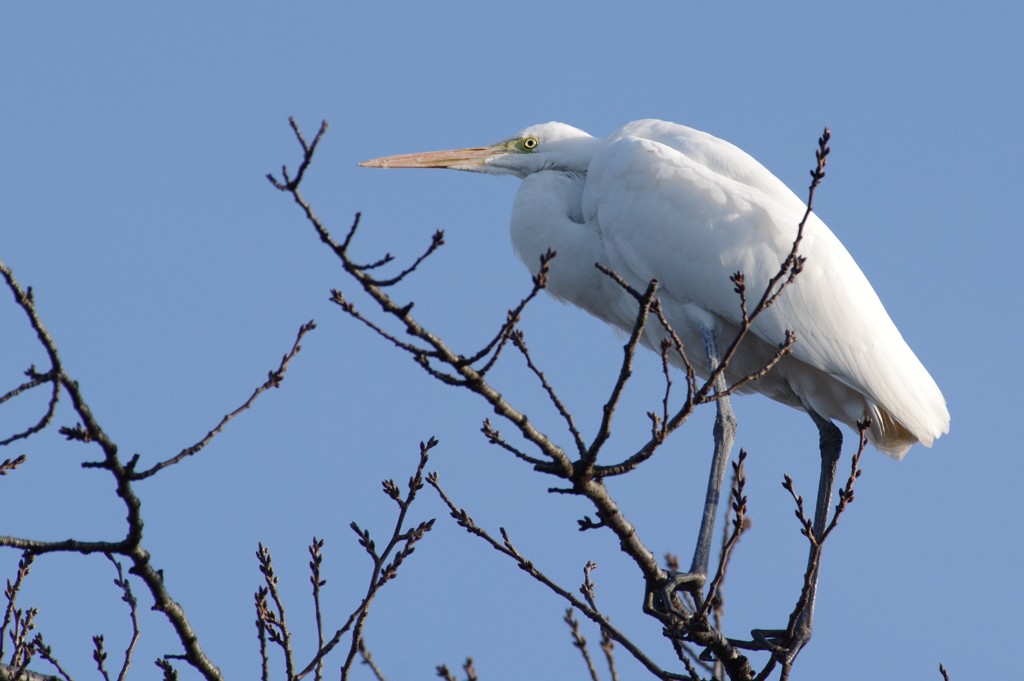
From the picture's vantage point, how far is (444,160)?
7.72 m

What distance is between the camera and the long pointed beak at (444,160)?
754 centimetres

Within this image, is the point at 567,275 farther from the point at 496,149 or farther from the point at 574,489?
the point at 574,489

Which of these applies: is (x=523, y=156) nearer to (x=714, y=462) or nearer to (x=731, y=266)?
(x=731, y=266)

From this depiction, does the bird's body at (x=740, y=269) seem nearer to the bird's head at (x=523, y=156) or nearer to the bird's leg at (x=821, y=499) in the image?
the bird's leg at (x=821, y=499)

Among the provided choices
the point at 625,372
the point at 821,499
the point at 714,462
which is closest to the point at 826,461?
the point at 821,499

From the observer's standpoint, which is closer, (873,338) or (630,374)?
(630,374)

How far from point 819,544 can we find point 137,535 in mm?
2033

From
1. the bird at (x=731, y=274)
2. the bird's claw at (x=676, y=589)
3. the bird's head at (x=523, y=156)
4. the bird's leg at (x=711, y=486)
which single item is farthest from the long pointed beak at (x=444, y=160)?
the bird's claw at (x=676, y=589)

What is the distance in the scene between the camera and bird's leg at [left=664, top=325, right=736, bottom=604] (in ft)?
14.9

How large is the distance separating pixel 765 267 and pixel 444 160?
101 inches

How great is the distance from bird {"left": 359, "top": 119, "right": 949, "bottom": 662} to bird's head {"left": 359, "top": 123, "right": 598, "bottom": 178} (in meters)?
0.35

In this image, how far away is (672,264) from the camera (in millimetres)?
6160

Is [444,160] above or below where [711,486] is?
above

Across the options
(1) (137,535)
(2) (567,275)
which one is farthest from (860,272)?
(1) (137,535)
